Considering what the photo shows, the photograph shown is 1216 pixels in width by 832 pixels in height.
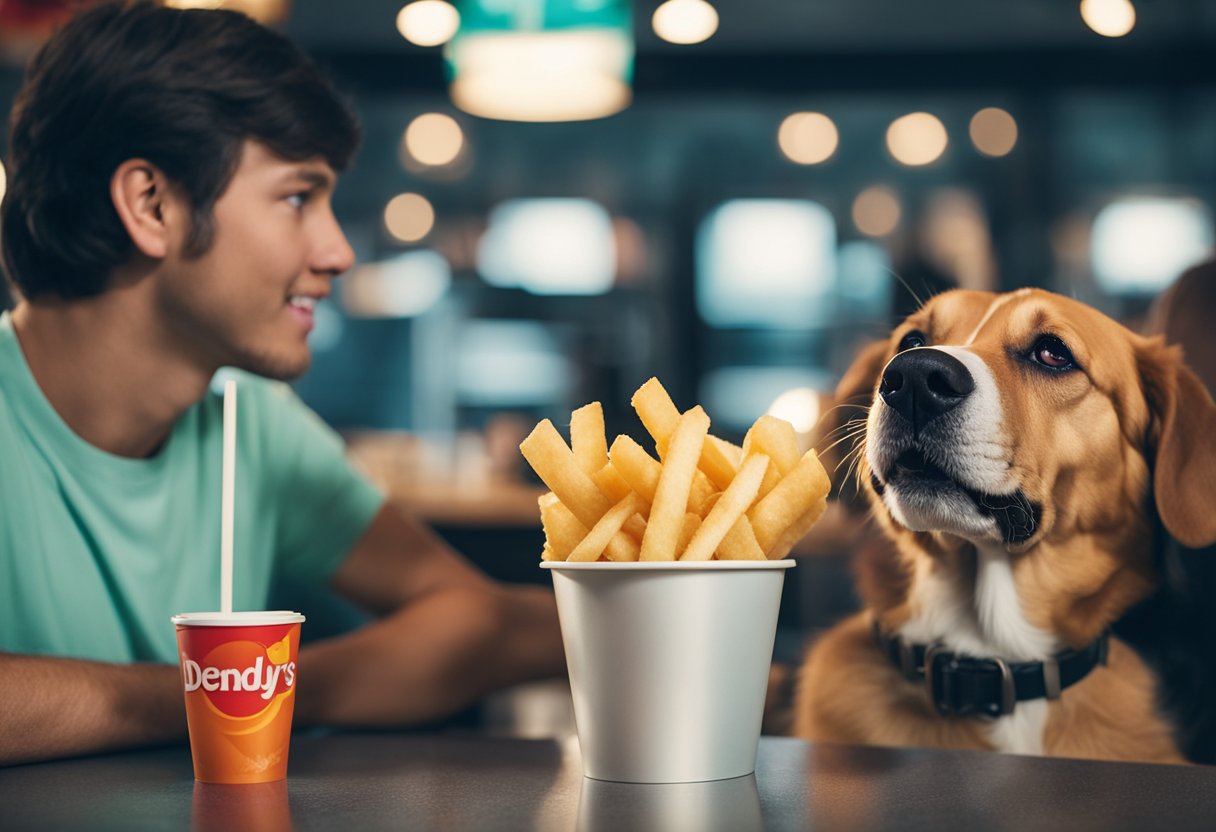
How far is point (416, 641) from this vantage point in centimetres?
157

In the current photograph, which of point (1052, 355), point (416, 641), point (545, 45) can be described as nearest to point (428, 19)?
point (545, 45)

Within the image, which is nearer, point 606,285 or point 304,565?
point 304,565

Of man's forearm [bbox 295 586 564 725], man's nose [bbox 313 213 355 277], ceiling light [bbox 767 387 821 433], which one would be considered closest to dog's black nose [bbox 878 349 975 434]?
man's forearm [bbox 295 586 564 725]

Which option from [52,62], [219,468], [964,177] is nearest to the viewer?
[52,62]

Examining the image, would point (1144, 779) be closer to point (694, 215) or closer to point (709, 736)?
point (709, 736)

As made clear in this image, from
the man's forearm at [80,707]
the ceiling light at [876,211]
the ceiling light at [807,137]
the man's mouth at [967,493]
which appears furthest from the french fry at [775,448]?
the ceiling light at [876,211]

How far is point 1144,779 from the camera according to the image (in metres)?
0.96

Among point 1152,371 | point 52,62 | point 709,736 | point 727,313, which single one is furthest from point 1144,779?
point 727,313

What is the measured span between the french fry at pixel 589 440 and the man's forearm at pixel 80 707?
1.68 ft

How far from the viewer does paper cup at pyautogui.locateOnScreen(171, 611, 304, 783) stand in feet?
3.17

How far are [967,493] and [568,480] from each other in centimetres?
41

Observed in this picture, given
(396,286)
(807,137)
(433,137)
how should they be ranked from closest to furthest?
(807,137), (433,137), (396,286)

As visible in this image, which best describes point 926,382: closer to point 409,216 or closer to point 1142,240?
point 1142,240

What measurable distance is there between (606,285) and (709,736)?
7.11 m
